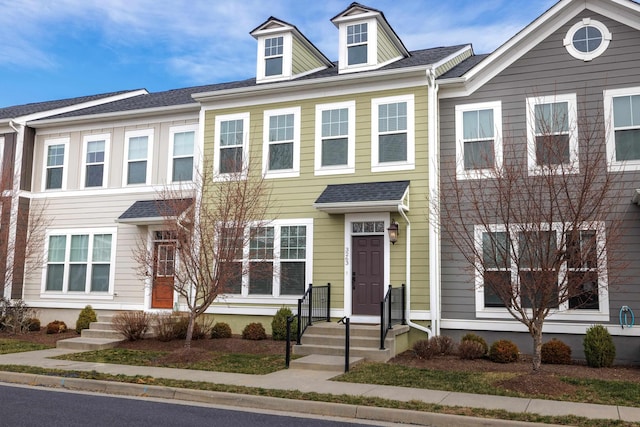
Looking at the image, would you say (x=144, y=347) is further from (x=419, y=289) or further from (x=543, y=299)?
(x=543, y=299)

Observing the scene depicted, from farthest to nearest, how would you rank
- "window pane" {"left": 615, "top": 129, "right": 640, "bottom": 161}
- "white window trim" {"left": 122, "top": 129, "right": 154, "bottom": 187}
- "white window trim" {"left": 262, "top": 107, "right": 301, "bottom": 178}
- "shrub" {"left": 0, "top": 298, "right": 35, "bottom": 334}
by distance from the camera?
"white window trim" {"left": 122, "top": 129, "right": 154, "bottom": 187}
"shrub" {"left": 0, "top": 298, "right": 35, "bottom": 334}
"white window trim" {"left": 262, "top": 107, "right": 301, "bottom": 178}
"window pane" {"left": 615, "top": 129, "right": 640, "bottom": 161}

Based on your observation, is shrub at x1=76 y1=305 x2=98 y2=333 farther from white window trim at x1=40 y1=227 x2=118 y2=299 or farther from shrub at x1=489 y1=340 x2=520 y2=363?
shrub at x1=489 y1=340 x2=520 y2=363

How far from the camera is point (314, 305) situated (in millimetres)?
13852

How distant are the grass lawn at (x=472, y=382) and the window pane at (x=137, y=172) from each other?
9641mm

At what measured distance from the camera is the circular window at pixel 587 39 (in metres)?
13.2

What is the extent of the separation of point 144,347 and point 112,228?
494 centimetres

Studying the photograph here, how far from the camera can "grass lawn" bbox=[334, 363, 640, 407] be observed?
869cm

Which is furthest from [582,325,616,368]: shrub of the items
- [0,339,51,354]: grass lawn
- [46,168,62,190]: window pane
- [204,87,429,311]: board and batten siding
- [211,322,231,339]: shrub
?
[46,168,62,190]: window pane

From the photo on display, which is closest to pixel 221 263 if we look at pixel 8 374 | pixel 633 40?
pixel 8 374

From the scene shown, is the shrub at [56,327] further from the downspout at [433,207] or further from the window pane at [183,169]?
the downspout at [433,207]

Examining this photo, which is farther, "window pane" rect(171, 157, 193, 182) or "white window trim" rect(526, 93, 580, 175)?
"window pane" rect(171, 157, 193, 182)

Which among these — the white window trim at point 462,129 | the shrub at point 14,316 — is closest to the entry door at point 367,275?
the white window trim at point 462,129

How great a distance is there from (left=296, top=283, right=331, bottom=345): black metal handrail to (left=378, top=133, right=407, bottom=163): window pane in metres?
3.47

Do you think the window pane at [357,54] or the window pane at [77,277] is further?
the window pane at [77,277]
